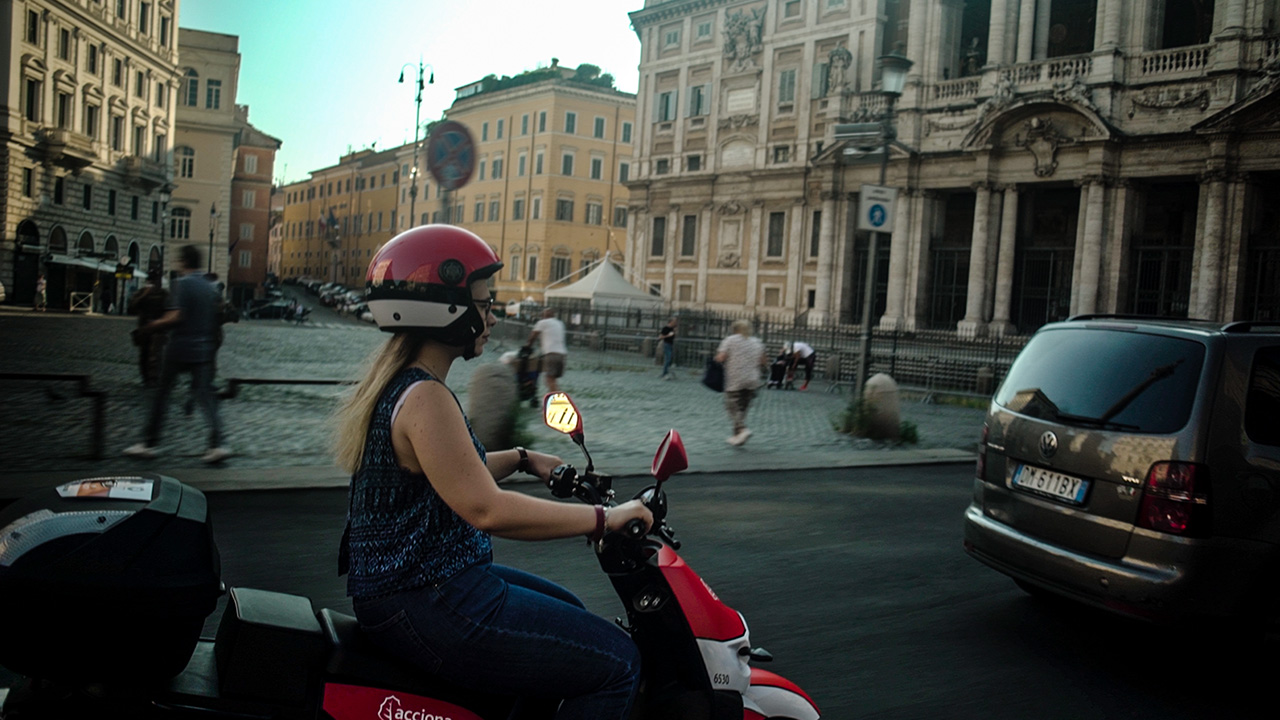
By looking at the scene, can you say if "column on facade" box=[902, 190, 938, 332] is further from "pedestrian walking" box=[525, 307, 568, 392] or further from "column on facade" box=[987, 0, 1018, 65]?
"pedestrian walking" box=[525, 307, 568, 392]

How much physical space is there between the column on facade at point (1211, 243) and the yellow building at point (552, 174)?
1558 inches

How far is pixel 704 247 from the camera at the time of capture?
52.8 meters

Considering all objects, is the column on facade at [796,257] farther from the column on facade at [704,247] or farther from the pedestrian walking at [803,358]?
the pedestrian walking at [803,358]

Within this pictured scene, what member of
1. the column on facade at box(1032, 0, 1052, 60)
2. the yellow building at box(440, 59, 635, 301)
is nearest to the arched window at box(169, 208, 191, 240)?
the yellow building at box(440, 59, 635, 301)

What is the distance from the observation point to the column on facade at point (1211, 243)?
33938 millimetres

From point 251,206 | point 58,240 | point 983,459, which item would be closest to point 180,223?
point 251,206

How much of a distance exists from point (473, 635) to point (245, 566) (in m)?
4.24

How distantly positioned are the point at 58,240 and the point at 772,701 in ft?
120

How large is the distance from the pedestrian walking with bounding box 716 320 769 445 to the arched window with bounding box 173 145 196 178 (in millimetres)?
62078

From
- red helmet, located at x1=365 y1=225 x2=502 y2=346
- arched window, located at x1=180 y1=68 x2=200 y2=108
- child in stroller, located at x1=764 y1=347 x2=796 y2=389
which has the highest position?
arched window, located at x1=180 y1=68 x2=200 y2=108

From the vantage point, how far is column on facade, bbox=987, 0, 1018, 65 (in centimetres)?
4025

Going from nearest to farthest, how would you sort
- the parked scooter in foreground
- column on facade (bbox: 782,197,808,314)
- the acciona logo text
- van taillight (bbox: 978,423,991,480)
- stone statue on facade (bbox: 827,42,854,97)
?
the parked scooter in foreground
the acciona logo text
van taillight (bbox: 978,423,991,480)
stone statue on facade (bbox: 827,42,854,97)
column on facade (bbox: 782,197,808,314)

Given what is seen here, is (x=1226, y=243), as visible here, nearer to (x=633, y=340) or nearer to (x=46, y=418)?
(x=633, y=340)

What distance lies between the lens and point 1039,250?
40156mm
